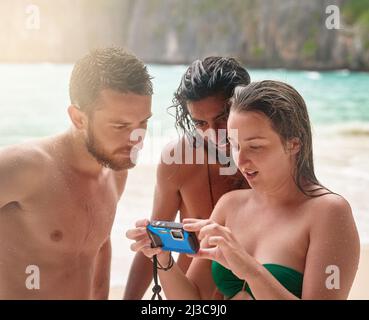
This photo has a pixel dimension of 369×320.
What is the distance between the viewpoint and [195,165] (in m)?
1.58

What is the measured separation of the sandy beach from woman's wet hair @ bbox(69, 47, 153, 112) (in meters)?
1.46

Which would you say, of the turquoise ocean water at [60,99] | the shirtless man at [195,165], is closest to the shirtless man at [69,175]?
the shirtless man at [195,165]

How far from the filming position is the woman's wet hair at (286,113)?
1.16 m

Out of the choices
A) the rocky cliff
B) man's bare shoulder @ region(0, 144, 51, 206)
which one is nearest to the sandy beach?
man's bare shoulder @ region(0, 144, 51, 206)

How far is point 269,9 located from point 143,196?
1423cm

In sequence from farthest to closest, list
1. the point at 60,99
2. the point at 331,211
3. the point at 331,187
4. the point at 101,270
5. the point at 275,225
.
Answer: the point at 60,99 < the point at 331,187 < the point at 101,270 < the point at 275,225 < the point at 331,211

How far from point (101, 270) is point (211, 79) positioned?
0.52 metres

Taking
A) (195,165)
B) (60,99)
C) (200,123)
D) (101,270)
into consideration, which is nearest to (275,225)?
(200,123)

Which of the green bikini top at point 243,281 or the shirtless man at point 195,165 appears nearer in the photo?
the green bikini top at point 243,281

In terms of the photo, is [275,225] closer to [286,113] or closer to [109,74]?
[286,113]

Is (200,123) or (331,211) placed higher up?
(200,123)

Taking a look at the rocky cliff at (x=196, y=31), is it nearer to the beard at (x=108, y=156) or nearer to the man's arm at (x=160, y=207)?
the man's arm at (x=160, y=207)

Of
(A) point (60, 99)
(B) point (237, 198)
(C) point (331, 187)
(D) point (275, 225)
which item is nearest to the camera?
(D) point (275, 225)

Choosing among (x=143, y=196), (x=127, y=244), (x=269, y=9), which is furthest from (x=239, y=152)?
(x=269, y=9)
